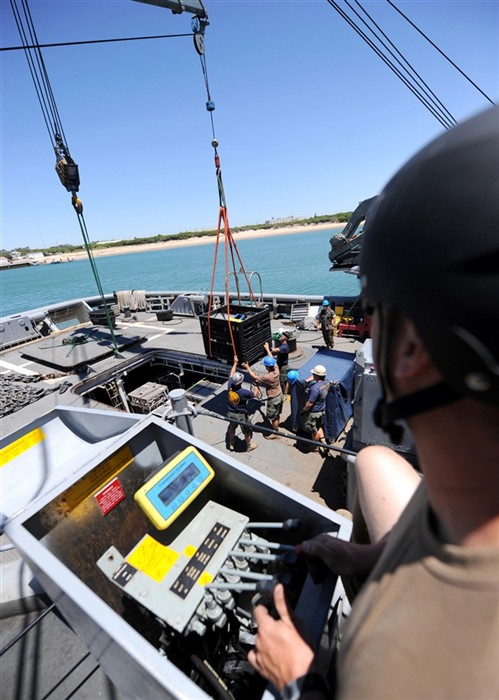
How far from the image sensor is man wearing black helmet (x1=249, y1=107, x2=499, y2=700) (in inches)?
21.4

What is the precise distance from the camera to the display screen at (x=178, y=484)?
199cm

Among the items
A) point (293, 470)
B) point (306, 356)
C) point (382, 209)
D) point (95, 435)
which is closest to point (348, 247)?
point (306, 356)

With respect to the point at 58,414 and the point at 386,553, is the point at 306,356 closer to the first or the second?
the point at 58,414

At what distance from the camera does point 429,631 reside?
1.84 ft

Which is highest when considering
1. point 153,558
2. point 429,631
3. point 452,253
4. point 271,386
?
point 452,253

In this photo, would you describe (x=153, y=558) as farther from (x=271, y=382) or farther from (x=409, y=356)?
(x=271, y=382)

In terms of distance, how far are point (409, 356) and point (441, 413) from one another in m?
0.13

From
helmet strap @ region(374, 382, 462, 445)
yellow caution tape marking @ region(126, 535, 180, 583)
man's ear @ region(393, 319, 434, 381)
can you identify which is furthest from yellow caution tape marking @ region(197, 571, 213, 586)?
man's ear @ region(393, 319, 434, 381)

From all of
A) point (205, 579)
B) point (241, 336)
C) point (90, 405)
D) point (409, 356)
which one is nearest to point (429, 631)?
point (409, 356)

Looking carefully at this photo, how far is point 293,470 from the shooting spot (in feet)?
15.4

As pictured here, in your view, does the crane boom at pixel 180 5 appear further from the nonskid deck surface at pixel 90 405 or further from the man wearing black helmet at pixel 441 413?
the man wearing black helmet at pixel 441 413

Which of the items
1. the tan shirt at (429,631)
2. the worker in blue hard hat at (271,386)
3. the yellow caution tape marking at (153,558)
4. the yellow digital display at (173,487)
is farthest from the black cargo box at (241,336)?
the tan shirt at (429,631)

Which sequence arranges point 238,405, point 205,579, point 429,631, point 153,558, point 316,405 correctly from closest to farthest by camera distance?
1. point 429,631
2. point 205,579
3. point 153,558
4. point 316,405
5. point 238,405

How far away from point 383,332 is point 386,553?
1.86ft
